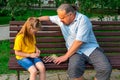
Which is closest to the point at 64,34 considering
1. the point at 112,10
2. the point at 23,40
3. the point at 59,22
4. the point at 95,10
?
the point at 59,22

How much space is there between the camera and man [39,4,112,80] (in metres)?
5.68

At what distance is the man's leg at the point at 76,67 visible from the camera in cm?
565

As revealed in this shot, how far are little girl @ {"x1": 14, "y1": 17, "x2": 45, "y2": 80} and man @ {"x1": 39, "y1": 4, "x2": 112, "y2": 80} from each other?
0.95ft

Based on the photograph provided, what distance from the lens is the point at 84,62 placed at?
589 centimetres

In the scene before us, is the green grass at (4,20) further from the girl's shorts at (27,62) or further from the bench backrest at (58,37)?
the girl's shorts at (27,62)

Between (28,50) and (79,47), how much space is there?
744mm

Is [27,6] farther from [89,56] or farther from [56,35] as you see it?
[89,56]

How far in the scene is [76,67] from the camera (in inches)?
223

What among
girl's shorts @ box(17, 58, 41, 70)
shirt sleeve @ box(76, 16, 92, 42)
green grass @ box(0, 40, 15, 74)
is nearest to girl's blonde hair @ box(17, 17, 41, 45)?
girl's shorts @ box(17, 58, 41, 70)

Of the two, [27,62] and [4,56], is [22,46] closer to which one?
[27,62]

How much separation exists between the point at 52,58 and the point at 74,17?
712 millimetres

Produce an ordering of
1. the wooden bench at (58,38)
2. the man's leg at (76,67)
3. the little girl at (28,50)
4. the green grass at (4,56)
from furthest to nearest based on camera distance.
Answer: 1. the green grass at (4,56)
2. the wooden bench at (58,38)
3. the little girl at (28,50)
4. the man's leg at (76,67)

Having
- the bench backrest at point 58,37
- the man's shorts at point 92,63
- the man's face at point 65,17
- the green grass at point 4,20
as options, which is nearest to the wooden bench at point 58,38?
the bench backrest at point 58,37

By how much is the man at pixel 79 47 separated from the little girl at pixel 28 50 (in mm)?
290
